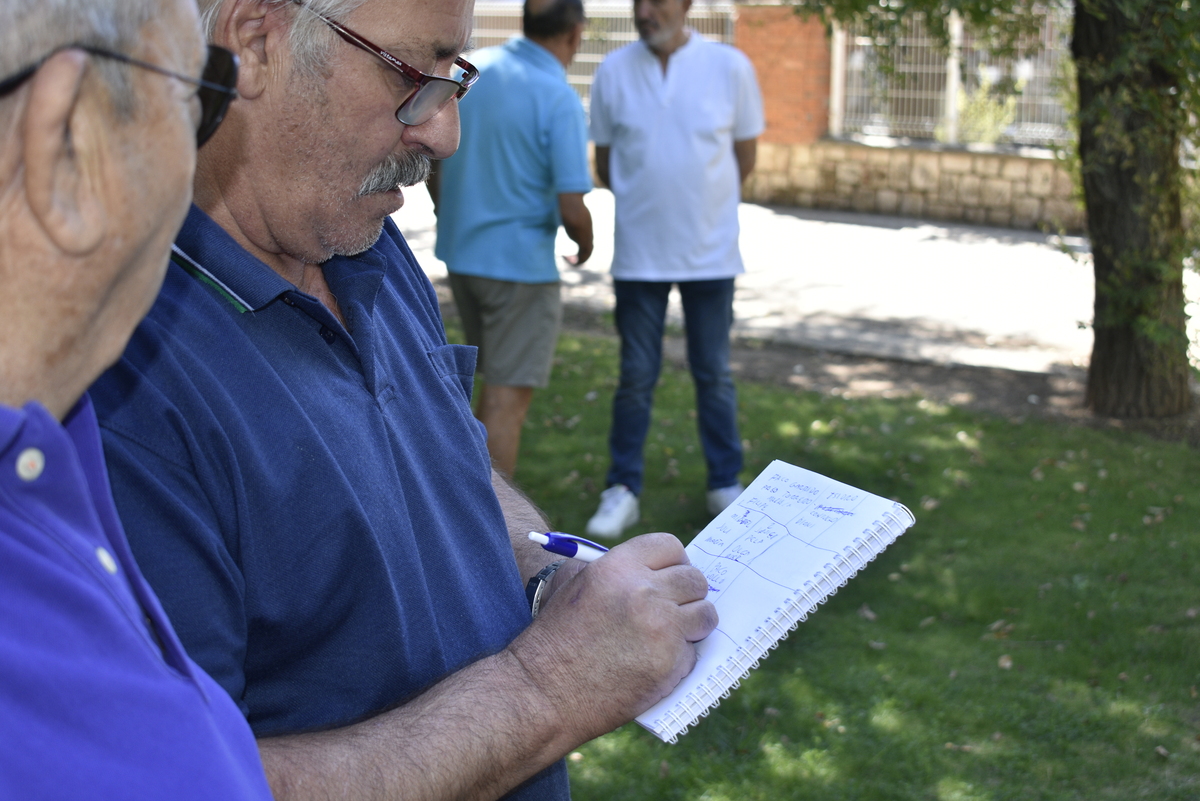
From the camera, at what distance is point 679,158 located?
5.31 metres

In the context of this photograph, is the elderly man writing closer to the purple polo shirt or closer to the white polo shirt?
the purple polo shirt

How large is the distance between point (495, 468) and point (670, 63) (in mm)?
3749

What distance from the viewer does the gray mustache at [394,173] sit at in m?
1.52

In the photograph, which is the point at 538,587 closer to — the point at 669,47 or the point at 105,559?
the point at 105,559

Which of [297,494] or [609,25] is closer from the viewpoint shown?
[297,494]

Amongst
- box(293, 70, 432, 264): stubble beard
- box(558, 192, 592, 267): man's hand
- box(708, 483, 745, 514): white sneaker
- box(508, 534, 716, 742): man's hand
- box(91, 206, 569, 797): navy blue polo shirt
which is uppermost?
box(293, 70, 432, 264): stubble beard

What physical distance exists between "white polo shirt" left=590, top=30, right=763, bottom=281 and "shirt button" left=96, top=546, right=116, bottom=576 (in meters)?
4.50

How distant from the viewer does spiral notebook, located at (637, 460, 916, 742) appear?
141 centimetres

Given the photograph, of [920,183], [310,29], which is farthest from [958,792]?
[920,183]

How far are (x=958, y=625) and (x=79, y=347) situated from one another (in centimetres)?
414

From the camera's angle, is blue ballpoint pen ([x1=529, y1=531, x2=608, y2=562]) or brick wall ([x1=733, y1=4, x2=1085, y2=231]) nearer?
blue ballpoint pen ([x1=529, y1=531, x2=608, y2=562])

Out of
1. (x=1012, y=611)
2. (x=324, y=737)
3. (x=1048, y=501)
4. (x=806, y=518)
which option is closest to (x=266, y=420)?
(x=324, y=737)

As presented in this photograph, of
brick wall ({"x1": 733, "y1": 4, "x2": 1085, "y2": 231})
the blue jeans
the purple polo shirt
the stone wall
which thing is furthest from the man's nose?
brick wall ({"x1": 733, "y1": 4, "x2": 1085, "y2": 231})

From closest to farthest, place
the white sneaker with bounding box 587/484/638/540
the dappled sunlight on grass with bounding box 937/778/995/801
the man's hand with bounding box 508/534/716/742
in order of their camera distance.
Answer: the man's hand with bounding box 508/534/716/742 < the dappled sunlight on grass with bounding box 937/778/995/801 < the white sneaker with bounding box 587/484/638/540
